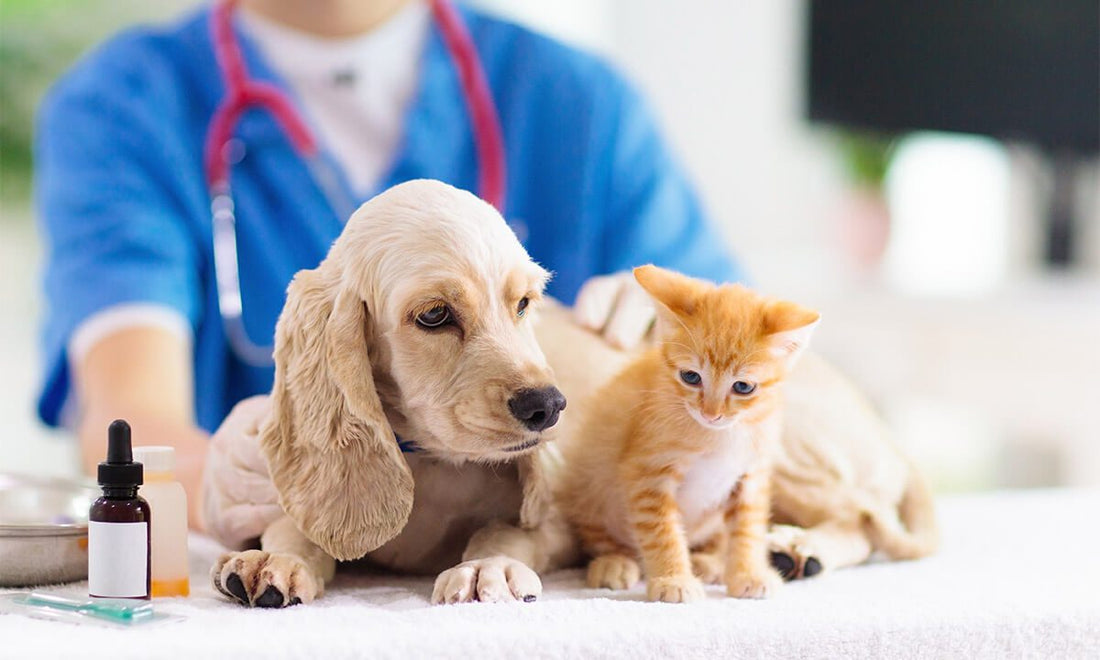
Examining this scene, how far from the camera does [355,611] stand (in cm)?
82

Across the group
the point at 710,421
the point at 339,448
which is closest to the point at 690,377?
the point at 710,421

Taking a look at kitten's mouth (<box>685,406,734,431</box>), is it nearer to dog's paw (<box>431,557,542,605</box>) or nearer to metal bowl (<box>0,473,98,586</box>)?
dog's paw (<box>431,557,542,605</box>)

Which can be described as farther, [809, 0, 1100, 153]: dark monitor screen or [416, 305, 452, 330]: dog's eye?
[809, 0, 1100, 153]: dark monitor screen

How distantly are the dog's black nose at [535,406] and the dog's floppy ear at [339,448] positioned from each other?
0.11m

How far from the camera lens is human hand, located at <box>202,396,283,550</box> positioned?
97 centimetres

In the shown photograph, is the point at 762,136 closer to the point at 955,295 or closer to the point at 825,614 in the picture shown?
the point at 955,295

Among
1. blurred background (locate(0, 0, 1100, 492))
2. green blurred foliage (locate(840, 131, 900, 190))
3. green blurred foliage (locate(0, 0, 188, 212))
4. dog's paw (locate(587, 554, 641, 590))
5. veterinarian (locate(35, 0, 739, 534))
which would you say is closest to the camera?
dog's paw (locate(587, 554, 641, 590))

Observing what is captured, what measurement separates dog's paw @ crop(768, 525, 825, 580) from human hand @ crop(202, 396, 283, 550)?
415 millimetres

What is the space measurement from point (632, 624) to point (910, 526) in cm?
46

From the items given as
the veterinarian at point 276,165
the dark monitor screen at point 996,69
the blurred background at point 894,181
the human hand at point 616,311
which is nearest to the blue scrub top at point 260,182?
the veterinarian at point 276,165

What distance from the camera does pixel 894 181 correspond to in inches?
151

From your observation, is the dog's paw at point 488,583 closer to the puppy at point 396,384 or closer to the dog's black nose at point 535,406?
the puppy at point 396,384

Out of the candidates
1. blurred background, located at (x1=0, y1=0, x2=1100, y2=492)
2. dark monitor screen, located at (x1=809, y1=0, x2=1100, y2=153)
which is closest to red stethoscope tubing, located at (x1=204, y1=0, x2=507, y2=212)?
blurred background, located at (x1=0, y1=0, x2=1100, y2=492)

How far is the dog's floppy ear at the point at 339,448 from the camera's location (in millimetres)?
865
